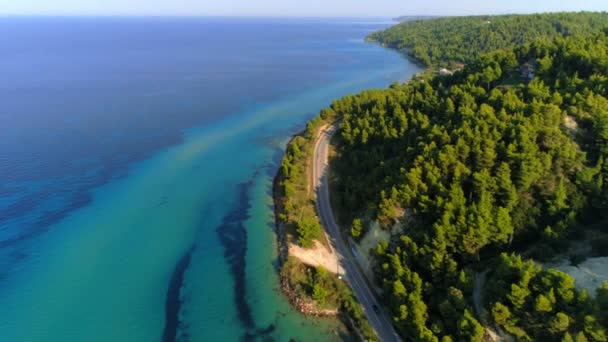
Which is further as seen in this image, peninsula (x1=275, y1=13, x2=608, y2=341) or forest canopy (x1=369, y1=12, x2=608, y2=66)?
forest canopy (x1=369, y1=12, x2=608, y2=66)

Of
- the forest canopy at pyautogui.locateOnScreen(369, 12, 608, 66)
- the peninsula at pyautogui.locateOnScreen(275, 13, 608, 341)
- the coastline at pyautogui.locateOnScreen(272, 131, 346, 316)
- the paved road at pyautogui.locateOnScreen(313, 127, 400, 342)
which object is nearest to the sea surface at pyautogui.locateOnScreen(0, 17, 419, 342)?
the coastline at pyautogui.locateOnScreen(272, 131, 346, 316)

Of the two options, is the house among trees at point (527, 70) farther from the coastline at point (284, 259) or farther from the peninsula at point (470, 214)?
the coastline at point (284, 259)

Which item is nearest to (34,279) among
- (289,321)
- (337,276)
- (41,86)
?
(289,321)

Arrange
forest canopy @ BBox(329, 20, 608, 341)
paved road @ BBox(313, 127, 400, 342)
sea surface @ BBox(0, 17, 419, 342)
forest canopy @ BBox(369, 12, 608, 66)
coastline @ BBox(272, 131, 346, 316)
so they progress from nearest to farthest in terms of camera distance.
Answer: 1. forest canopy @ BBox(329, 20, 608, 341)
2. paved road @ BBox(313, 127, 400, 342)
3. coastline @ BBox(272, 131, 346, 316)
4. sea surface @ BBox(0, 17, 419, 342)
5. forest canopy @ BBox(369, 12, 608, 66)

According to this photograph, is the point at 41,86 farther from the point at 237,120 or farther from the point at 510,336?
the point at 510,336

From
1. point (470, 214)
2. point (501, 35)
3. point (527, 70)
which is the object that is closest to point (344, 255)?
point (470, 214)

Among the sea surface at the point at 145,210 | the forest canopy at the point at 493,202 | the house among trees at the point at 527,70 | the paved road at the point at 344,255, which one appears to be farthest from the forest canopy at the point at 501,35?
the paved road at the point at 344,255

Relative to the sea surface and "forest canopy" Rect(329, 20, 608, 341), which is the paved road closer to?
"forest canopy" Rect(329, 20, 608, 341)
